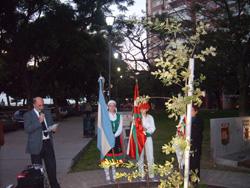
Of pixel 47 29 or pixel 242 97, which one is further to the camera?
pixel 47 29

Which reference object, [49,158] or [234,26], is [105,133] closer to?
[49,158]

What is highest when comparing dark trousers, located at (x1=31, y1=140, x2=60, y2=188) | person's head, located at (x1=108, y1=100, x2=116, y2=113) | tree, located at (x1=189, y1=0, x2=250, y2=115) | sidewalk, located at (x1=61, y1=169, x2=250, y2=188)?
tree, located at (x1=189, y1=0, x2=250, y2=115)

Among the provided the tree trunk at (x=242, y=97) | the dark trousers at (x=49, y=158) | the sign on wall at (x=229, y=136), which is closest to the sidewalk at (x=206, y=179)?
the dark trousers at (x=49, y=158)

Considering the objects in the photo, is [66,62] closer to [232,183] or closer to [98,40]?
[98,40]

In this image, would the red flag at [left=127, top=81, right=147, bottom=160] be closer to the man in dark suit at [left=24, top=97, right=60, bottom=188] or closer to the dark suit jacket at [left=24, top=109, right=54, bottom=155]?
the man in dark suit at [left=24, top=97, right=60, bottom=188]

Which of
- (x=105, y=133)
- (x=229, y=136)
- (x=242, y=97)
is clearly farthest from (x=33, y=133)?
(x=242, y=97)

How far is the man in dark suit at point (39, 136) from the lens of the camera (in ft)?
26.2

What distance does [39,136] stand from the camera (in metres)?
8.01

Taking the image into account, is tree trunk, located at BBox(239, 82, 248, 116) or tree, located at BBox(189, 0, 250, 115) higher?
tree, located at BBox(189, 0, 250, 115)

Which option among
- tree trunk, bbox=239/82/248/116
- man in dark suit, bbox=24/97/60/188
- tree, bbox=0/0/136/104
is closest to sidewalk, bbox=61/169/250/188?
man in dark suit, bbox=24/97/60/188

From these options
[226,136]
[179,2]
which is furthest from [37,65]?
[226,136]

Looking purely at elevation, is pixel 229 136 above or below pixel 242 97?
below

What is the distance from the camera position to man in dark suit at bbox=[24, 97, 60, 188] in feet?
26.2

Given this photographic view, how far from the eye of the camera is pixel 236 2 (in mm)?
23656
